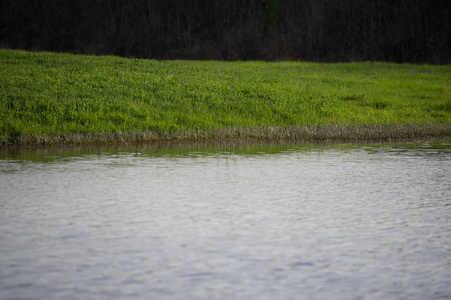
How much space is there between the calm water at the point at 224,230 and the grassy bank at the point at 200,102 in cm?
591

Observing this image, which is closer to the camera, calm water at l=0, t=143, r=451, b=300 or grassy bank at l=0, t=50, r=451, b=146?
calm water at l=0, t=143, r=451, b=300

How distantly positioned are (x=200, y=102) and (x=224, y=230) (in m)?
17.1

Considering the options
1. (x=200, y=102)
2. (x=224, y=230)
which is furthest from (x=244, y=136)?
(x=224, y=230)

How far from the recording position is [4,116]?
19953mm

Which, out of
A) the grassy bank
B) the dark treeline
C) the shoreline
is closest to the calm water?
the shoreline

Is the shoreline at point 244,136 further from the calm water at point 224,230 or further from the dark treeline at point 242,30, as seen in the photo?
the dark treeline at point 242,30

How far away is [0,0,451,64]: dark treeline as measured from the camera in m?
49.6

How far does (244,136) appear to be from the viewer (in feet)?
62.8

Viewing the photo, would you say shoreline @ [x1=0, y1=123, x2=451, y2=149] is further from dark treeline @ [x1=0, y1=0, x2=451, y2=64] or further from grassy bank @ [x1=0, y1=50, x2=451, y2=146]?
dark treeline @ [x1=0, y1=0, x2=451, y2=64]

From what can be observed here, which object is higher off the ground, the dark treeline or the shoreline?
the dark treeline

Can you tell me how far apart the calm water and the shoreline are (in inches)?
Answer: 158

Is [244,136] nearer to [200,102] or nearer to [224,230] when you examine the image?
[200,102]

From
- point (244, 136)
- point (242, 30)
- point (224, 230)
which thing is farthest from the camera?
point (242, 30)

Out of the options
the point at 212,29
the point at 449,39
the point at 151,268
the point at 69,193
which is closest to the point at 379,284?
the point at 151,268
